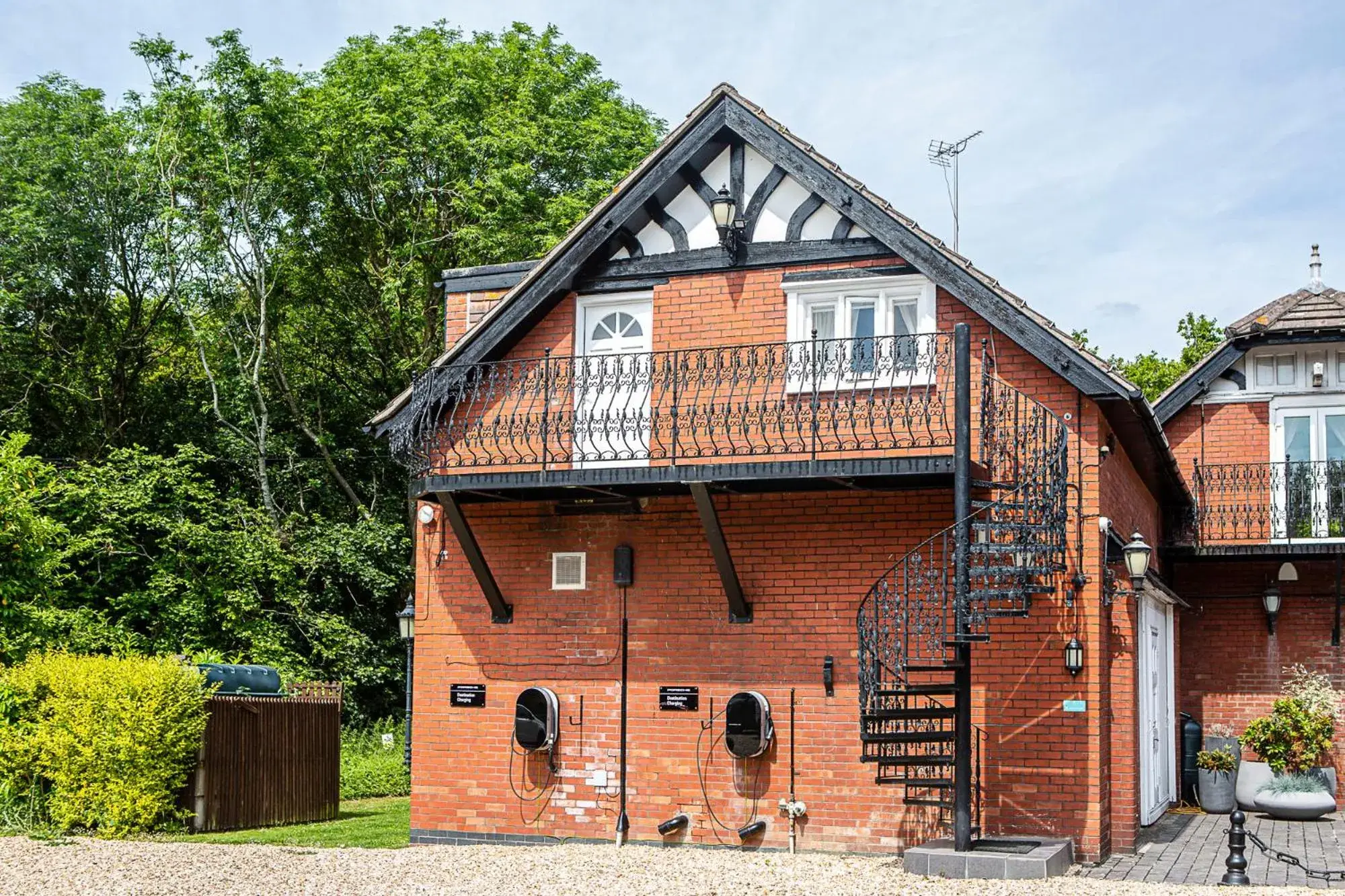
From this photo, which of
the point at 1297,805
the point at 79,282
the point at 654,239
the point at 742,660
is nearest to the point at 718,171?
the point at 654,239

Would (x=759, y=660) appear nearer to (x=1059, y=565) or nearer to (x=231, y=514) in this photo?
(x=1059, y=565)

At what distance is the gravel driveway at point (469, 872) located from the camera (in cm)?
1045

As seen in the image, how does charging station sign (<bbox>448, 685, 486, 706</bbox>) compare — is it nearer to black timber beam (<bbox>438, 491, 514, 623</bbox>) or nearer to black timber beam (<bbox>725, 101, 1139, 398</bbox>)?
black timber beam (<bbox>438, 491, 514, 623</bbox>)

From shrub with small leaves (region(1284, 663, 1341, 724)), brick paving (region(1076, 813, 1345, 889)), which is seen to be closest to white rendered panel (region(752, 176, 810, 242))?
brick paving (region(1076, 813, 1345, 889))

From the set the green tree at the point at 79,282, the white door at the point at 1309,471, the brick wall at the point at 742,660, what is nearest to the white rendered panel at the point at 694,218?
the brick wall at the point at 742,660

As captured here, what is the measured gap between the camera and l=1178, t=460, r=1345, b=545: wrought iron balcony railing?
1902 centimetres

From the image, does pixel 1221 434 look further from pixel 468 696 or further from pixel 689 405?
pixel 468 696

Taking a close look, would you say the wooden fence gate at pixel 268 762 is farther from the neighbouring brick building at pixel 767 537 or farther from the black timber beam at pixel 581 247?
the black timber beam at pixel 581 247

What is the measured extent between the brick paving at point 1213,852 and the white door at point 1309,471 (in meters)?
3.96

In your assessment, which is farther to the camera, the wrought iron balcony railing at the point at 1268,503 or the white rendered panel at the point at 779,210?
the wrought iron balcony railing at the point at 1268,503

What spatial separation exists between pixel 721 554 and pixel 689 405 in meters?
1.64

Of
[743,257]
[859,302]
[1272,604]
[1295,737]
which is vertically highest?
[743,257]

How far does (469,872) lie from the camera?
1143cm

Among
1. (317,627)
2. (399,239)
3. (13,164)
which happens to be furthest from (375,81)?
(317,627)
